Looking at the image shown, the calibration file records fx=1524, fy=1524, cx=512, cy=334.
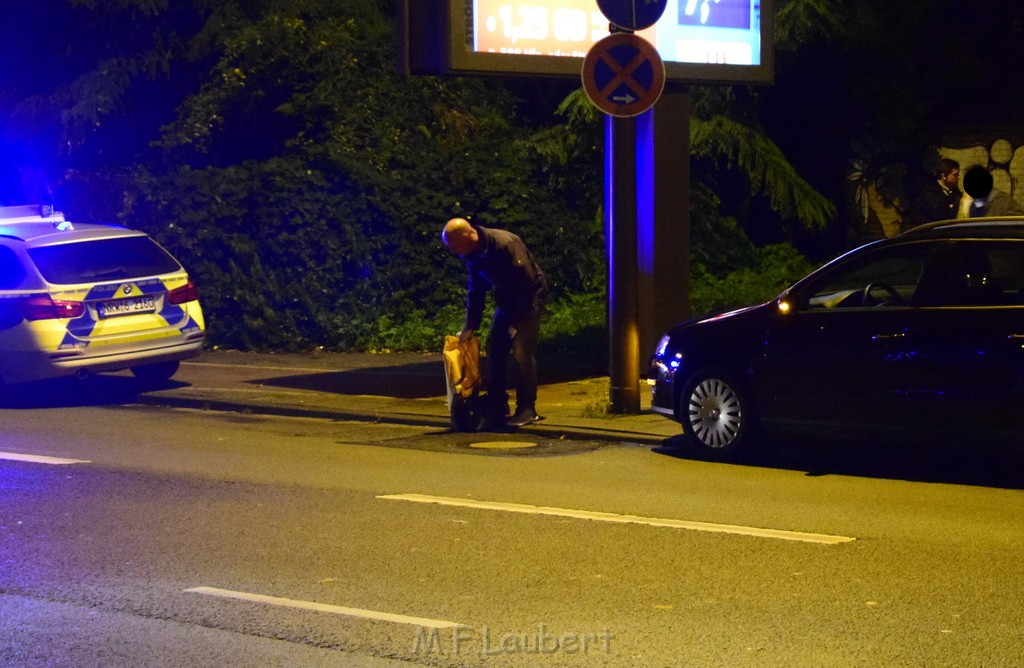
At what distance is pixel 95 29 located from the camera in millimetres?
23375

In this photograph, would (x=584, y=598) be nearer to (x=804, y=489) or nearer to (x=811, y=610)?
(x=811, y=610)

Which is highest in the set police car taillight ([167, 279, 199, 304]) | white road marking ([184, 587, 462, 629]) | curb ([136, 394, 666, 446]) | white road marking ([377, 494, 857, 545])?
police car taillight ([167, 279, 199, 304])

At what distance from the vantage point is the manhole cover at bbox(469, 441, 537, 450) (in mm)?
11062

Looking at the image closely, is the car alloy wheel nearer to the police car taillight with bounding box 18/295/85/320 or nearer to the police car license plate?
the police car license plate

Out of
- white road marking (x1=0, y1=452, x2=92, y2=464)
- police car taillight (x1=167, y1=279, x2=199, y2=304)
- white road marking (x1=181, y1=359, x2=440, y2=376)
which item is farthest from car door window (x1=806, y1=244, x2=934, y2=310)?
police car taillight (x1=167, y1=279, x2=199, y2=304)

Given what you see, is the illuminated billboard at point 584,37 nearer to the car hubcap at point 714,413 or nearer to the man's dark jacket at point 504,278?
the man's dark jacket at point 504,278

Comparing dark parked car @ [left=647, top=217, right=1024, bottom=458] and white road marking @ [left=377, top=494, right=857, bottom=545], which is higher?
dark parked car @ [left=647, top=217, right=1024, bottom=458]

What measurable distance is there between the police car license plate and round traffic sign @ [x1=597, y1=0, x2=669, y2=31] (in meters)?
5.50

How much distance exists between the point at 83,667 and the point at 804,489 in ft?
15.7

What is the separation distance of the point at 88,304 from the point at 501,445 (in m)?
4.91

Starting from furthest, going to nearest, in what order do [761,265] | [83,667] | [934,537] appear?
[761,265] < [934,537] < [83,667]

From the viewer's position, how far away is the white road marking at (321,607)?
605cm

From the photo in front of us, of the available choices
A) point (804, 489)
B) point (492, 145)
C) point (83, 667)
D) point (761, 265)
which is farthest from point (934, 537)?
point (761, 265)

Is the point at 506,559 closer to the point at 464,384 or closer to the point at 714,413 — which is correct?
the point at 714,413
